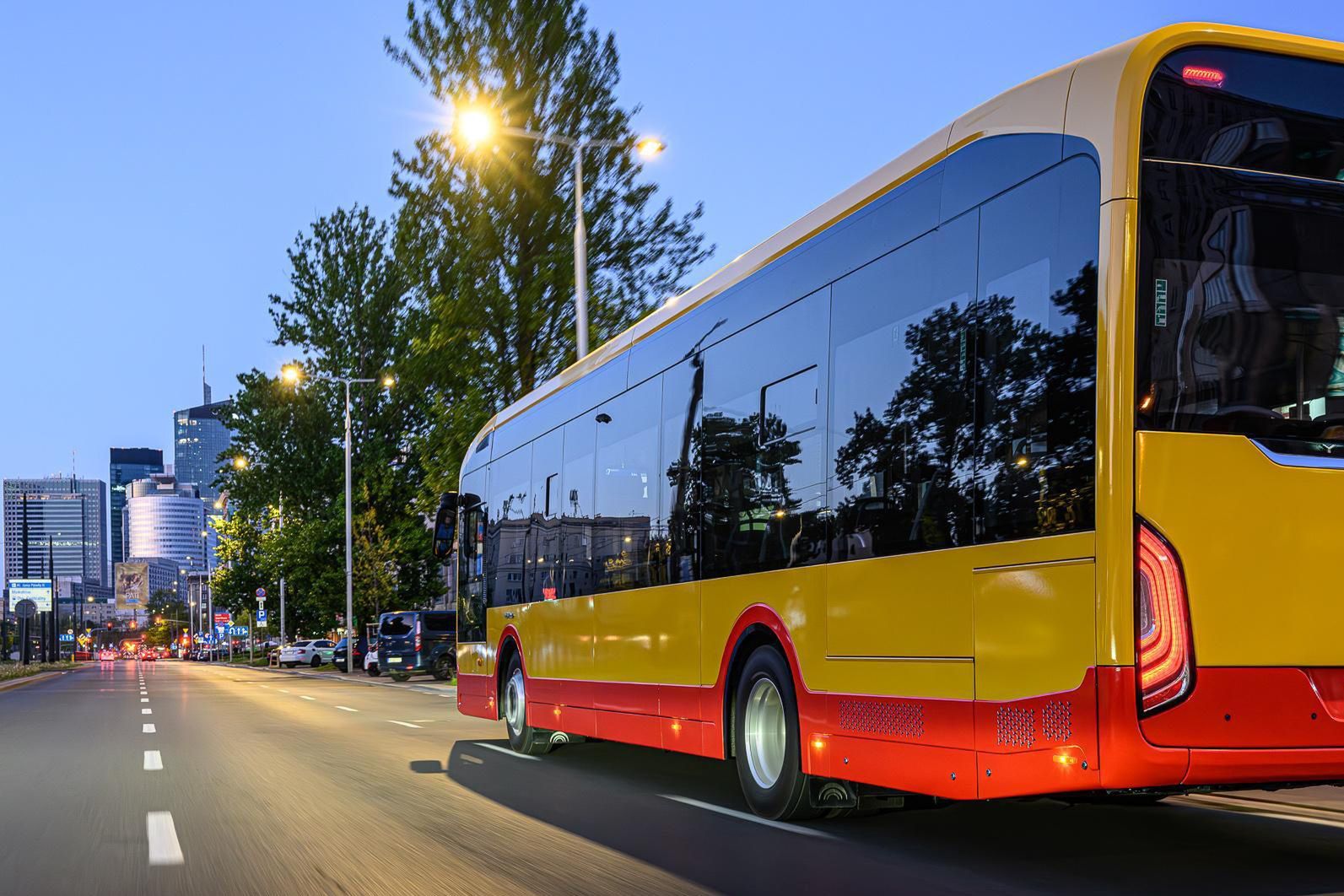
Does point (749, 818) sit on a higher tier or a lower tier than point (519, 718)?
higher

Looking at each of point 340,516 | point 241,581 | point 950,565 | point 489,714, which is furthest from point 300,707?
point 241,581

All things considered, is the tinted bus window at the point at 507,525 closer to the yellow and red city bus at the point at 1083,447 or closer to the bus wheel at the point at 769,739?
the bus wheel at the point at 769,739

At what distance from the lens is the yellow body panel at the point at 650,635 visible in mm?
9727

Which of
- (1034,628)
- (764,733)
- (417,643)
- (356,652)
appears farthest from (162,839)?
(356,652)

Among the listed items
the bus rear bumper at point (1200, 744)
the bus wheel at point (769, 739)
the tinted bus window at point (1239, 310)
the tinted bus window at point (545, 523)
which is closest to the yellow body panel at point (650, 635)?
the bus wheel at point (769, 739)

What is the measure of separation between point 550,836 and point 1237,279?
4.70m

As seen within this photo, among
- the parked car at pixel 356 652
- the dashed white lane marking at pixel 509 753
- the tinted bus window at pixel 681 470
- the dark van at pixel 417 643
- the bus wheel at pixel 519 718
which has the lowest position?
the parked car at pixel 356 652

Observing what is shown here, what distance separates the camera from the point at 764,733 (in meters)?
8.62

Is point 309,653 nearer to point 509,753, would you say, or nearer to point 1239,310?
point 509,753

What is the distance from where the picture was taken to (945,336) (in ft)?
22.2

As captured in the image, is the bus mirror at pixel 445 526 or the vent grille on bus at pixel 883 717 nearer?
the vent grille on bus at pixel 883 717

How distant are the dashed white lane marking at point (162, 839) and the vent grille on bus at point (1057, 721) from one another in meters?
4.37

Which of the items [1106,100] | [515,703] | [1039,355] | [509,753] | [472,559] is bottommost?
[509,753]

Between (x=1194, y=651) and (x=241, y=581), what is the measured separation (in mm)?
68188
